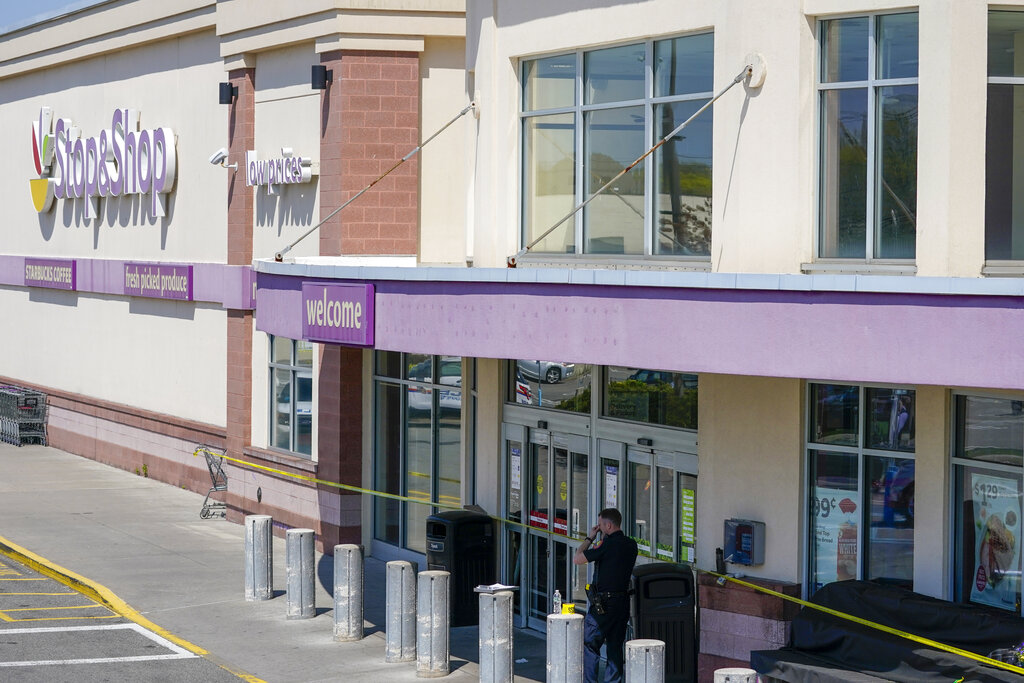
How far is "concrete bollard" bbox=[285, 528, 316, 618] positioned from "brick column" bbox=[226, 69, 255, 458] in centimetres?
662

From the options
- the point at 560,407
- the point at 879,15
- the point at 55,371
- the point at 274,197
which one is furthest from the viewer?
the point at 55,371

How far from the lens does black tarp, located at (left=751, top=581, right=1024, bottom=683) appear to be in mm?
11242

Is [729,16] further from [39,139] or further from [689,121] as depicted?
[39,139]

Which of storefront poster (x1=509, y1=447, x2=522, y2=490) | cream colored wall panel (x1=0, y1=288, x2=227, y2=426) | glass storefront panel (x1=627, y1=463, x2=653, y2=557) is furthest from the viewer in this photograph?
cream colored wall panel (x1=0, y1=288, x2=227, y2=426)

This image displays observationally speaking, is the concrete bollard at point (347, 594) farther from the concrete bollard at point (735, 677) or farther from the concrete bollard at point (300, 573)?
the concrete bollard at point (735, 677)

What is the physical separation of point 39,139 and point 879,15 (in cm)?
2353

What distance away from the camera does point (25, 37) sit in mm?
32562

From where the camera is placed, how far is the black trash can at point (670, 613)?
44.4 ft

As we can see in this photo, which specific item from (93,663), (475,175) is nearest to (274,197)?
(475,175)

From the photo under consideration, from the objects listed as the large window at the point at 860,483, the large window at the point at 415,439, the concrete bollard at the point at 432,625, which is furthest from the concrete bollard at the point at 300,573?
the large window at the point at 860,483

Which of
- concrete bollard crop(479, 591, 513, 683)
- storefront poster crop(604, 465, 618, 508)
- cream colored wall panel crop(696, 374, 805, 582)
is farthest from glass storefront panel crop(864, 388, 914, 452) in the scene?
concrete bollard crop(479, 591, 513, 683)

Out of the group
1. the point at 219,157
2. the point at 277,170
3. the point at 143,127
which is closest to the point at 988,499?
the point at 277,170

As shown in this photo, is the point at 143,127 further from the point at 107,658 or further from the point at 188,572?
the point at 107,658

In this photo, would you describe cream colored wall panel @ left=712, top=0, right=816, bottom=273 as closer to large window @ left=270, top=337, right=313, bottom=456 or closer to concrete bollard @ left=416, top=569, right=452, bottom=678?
concrete bollard @ left=416, top=569, right=452, bottom=678
